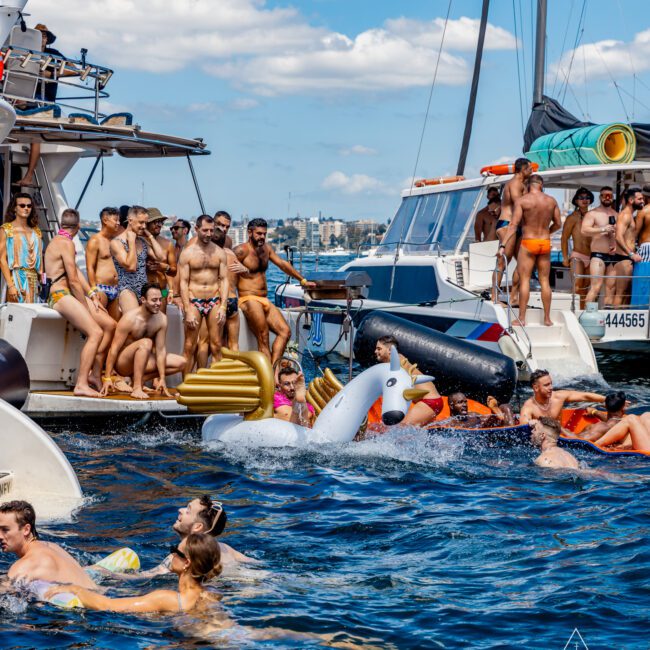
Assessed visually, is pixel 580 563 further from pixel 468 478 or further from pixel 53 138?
pixel 53 138

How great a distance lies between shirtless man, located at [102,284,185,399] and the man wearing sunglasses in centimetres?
705

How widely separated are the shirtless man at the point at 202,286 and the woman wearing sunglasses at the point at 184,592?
555 centimetres

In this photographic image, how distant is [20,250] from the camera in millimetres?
11812

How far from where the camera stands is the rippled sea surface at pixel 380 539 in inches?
245

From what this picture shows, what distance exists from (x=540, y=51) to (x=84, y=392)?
12.3m

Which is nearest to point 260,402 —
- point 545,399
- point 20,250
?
point 545,399

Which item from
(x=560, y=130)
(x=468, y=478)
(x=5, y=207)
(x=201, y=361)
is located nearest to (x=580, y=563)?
(x=468, y=478)

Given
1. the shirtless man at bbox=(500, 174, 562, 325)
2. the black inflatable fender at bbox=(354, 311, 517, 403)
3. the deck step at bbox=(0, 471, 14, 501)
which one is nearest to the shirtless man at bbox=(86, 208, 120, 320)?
the deck step at bbox=(0, 471, 14, 501)

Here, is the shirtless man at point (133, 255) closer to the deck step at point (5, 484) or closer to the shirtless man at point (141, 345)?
the shirtless man at point (141, 345)

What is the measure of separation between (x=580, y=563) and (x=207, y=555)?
2694 millimetres

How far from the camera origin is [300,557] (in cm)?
756

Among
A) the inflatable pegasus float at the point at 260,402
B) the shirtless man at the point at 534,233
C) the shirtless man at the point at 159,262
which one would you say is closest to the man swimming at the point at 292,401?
the inflatable pegasus float at the point at 260,402

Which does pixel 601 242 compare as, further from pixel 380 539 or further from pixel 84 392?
pixel 380 539

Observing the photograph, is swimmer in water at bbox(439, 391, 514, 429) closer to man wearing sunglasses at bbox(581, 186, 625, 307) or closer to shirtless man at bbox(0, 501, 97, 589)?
man wearing sunglasses at bbox(581, 186, 625, 307)
